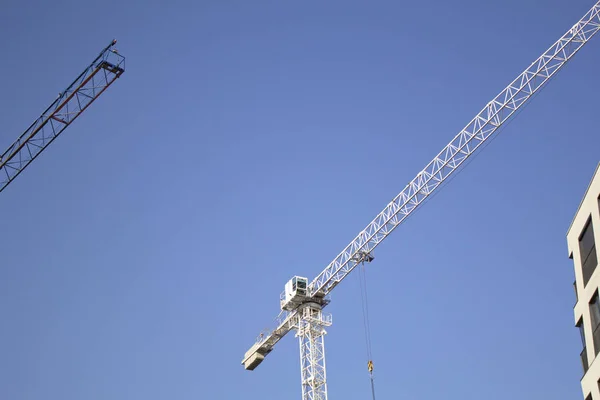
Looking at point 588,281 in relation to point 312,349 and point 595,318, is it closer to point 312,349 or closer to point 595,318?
point 595,318

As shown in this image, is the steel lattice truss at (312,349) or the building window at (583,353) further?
the steel lattice truss at (312,349)

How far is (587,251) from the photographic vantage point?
37281 mm

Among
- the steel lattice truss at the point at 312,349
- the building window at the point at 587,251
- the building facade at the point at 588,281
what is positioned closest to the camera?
the building facade at the point at 588,281

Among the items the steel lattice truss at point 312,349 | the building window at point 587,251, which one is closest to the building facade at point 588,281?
the building window at point 587,251

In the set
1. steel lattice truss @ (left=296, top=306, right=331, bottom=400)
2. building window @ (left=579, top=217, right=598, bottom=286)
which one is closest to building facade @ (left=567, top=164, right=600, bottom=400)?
building window @ (left=579, top=217, right=598, bottom=286)

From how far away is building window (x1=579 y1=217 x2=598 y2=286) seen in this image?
36.4 meters

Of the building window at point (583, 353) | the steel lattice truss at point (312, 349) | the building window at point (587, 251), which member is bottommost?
the building window at point (583, 353)

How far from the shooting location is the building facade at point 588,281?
35625 millimetres

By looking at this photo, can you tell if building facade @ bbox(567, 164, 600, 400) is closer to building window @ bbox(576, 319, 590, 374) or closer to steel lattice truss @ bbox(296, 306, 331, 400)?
building window @ bbox(576, 319, 590, 374)

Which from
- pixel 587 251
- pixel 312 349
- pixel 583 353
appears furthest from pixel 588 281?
pixel 312 349

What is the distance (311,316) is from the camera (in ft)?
297

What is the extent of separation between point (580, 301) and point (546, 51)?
48.4 m

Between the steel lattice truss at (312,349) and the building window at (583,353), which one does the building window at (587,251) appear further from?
the steel lattice truss at (312,349)

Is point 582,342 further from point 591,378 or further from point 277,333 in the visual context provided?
point 277,333
